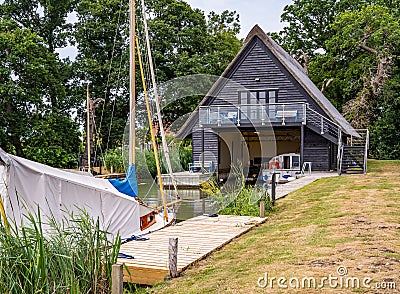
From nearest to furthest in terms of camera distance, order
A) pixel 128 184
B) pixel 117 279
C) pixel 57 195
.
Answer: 1. pixel 117 279
2. pixel 57 195
3. pixel 128 184

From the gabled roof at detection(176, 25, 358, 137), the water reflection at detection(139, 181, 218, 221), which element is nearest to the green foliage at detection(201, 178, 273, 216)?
the water reflection at detection(139, 181, 218, 221)

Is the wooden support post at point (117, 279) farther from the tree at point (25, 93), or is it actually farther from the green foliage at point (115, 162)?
the green foliage at point (115, 162)

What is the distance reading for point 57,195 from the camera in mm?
8055

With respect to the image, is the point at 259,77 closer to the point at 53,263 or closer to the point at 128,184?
the point at 128,184

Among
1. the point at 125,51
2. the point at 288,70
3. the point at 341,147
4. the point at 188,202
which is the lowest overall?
the point at 188,202

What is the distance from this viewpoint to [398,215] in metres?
8.78

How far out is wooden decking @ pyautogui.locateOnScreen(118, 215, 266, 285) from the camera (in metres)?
6.37

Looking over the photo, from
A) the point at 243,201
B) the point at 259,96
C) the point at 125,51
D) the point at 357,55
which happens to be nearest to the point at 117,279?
the point at 243,201

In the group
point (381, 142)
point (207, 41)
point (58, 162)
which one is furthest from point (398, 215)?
point (207, 41)

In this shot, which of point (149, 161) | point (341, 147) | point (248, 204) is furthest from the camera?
point (149, 161)

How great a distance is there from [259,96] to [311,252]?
63.5ft

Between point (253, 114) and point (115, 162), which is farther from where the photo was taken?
point (115, 162)

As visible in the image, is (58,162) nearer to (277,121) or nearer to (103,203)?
(277,121)

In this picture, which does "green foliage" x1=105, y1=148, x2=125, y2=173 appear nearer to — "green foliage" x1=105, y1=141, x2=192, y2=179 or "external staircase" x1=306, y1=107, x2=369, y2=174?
"green foliage" x1=105, y1=141, x2=192, y2=179
